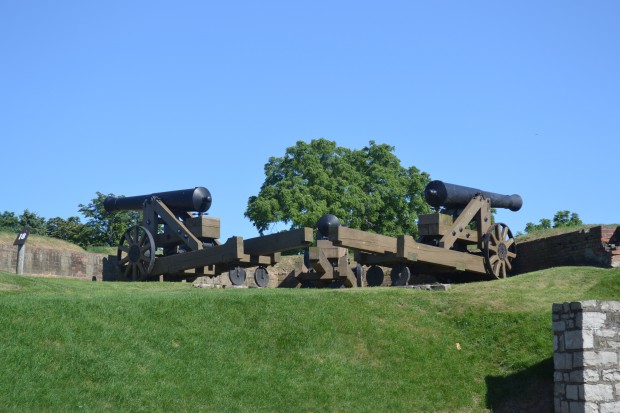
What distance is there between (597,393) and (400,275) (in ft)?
33.1

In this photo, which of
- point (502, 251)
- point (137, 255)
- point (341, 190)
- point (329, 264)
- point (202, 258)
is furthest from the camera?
point (341, 190)

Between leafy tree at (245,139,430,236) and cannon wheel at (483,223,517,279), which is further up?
leafy tree at (245,139,430,236)

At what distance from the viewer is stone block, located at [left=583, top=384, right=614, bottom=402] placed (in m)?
14.3

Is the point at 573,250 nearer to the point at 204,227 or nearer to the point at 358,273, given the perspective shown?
the point at 358,273

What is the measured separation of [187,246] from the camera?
27359 mm

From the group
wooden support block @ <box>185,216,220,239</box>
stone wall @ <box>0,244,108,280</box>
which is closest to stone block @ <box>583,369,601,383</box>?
wooden support block @ <box>185,216,220,239</box>

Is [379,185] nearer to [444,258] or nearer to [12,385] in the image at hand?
[444,258]

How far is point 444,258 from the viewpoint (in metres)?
24.9

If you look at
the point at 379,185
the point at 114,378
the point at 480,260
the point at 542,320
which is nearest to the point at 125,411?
the point at 114,378

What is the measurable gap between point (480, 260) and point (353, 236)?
4.83 m

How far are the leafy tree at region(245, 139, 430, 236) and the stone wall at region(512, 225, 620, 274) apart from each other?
58.3 feet

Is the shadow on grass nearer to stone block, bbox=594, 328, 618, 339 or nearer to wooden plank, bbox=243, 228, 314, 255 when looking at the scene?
stone block, bbox=594, 328, 618, 339

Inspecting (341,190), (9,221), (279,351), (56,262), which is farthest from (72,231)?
(279,351)

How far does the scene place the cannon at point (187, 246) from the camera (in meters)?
25.8
